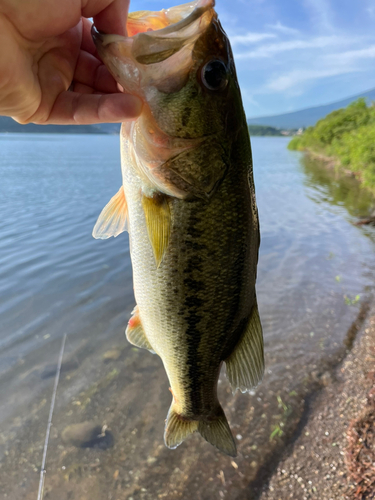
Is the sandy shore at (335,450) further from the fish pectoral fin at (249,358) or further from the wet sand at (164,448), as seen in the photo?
the fish pectoral fin at (249,358)

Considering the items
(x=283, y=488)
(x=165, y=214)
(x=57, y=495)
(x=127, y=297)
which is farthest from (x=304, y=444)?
(x=127, y=297)

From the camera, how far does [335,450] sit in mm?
3732

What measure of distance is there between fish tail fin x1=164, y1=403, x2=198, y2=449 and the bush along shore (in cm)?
2185

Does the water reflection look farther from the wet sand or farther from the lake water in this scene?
the wet sand

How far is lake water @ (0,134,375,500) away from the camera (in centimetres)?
391

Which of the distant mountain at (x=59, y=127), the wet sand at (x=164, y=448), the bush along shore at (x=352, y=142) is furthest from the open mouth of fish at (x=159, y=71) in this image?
the bush along shore at (x=352, y=142)

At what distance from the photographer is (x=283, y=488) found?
3.50 metres

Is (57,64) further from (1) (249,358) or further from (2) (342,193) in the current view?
(2) (342,193)

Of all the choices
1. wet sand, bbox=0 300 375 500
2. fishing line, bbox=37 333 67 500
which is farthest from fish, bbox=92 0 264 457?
fishing line, bbox=37 333 67 500

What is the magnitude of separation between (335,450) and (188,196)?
3.74m

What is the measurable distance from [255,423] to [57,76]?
4.48 meters

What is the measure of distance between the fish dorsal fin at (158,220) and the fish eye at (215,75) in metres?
0.53

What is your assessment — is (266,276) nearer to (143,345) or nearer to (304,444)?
(304,444)

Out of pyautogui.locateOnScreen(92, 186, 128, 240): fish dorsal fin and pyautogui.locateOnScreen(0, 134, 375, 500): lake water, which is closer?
pyautogui.locateOnScreen(92, 186, 128, 240): fish dorsal fin
